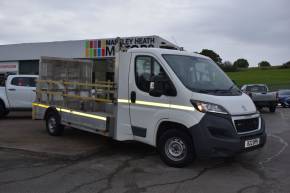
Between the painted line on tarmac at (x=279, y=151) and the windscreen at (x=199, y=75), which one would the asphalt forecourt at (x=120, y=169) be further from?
the windscreen at (x=199, y=75)

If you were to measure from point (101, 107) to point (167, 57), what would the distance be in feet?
7.73

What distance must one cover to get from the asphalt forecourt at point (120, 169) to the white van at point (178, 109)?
1.43ft

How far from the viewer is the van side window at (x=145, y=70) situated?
742 cm

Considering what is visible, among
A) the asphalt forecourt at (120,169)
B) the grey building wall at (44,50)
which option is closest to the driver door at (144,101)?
the asphalt forecourt at (120,169)

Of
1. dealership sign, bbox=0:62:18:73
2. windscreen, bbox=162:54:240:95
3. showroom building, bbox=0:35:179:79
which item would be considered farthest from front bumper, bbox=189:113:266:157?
dealership sign, bbox=0:62:18:73

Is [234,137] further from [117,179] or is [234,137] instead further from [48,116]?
[48,116]

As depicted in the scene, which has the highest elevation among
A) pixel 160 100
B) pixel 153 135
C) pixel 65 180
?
pixel 160 100

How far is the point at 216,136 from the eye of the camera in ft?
21.6

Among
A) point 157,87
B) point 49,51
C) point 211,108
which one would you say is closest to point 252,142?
point 211,108

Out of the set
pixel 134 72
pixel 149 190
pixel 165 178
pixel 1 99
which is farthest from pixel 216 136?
pixel 1 99

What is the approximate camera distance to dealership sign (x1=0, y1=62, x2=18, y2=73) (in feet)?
116

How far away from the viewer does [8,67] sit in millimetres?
35844

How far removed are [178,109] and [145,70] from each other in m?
1.16

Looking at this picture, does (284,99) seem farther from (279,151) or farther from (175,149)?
(175,149)
